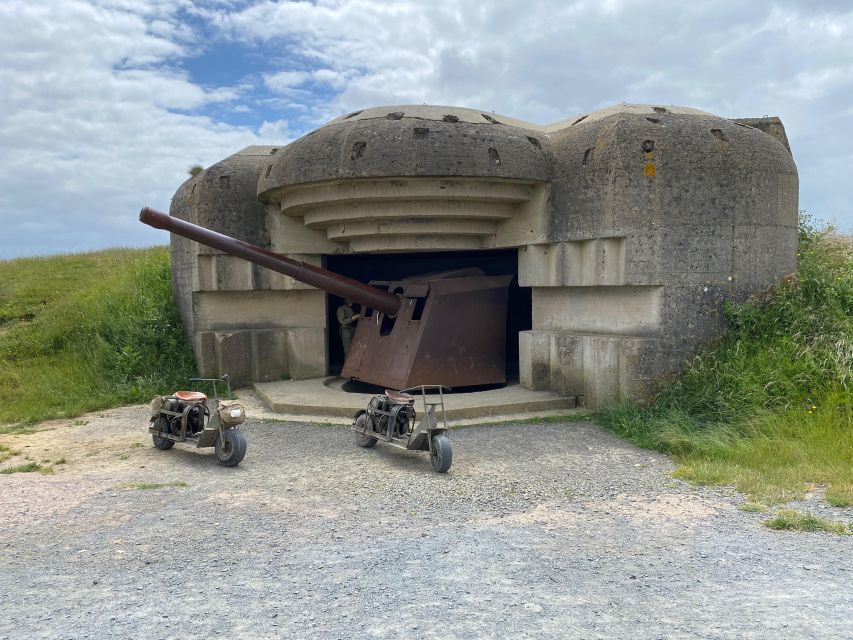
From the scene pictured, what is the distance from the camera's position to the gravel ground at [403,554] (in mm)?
2904

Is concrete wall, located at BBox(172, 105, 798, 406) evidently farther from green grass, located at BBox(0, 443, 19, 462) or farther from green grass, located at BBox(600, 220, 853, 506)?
green grass, located at BBox(0, 443, 19, 462)

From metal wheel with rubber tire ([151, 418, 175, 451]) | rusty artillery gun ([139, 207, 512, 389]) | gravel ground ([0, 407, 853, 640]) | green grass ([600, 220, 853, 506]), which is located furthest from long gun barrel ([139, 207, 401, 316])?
green grass ([600, 220, 853, 506])

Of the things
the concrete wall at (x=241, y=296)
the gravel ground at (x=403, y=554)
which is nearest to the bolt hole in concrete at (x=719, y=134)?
the gravel ground at (x=403, y=554)

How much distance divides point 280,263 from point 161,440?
2.21 metres

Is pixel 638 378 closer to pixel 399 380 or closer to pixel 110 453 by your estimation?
pixel 399 380

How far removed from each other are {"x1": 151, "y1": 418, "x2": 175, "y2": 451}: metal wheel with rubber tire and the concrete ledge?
1513mm

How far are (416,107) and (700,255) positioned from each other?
3.32 m

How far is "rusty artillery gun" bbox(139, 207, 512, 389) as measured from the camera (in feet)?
26.3

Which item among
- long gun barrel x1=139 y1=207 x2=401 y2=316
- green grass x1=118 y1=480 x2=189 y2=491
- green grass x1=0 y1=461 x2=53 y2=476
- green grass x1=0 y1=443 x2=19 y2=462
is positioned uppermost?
long gun barrel x1=139 y1=207 x2=401 y2=316

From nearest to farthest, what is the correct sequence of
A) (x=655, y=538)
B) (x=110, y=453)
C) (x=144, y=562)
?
(x=144, y=562), (x=655, y=538), (x=110, y=453)

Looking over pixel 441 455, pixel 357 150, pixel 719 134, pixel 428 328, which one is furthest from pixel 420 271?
pixel 441 455

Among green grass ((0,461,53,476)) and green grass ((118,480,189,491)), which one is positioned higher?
green grass ((0,461,53,476))

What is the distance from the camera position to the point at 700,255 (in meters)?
7.04

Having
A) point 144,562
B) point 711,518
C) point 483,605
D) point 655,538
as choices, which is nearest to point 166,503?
point 144,562
